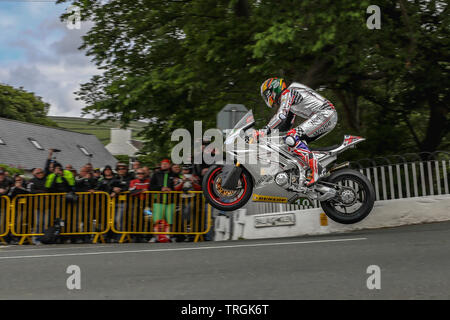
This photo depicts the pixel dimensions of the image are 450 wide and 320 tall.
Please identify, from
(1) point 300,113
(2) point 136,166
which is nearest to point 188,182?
(2) point 136,166

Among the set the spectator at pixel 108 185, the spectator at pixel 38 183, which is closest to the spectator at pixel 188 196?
the spectator at pixel 108 185

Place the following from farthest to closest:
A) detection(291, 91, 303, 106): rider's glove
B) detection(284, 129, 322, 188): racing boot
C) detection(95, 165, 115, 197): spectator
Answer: detection(95, 165, 115, 197): spectator
detection(284, 129, 322, 188): racing boot
detection(291, 91, 303, 106): rider's glove

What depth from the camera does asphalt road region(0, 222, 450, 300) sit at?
19.0ft

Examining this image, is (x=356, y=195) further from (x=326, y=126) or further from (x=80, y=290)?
(x=80, y=290)

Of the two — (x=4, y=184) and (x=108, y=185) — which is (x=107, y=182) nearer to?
(x=108, y=185)

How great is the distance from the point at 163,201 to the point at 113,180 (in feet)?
4.76

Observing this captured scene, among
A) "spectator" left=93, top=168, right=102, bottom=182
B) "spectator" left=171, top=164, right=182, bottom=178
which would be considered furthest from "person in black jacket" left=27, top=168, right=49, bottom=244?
"spectator" left=171, top=164, right=182, bottom=178

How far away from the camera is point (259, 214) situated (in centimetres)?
1137

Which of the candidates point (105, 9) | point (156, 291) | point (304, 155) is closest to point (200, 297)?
point (156, 291)

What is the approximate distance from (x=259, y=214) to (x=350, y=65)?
4.25 m

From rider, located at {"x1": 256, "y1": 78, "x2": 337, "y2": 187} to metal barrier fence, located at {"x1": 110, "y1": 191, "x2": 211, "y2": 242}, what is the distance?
3455mm

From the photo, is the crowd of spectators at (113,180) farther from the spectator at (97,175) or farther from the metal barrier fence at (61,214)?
the metal barrier fence at (61,214)

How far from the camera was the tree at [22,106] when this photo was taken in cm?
5659

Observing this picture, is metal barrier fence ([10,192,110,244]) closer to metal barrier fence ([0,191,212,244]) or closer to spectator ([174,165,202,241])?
metal barrier fence ([0,191,212,244])
